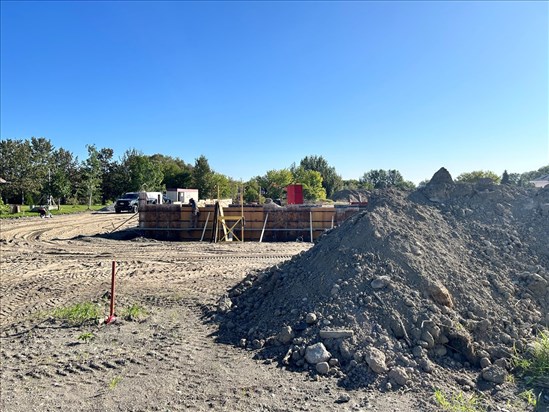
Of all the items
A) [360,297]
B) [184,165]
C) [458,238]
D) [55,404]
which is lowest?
[55,404]

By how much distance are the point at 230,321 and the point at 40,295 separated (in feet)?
15.5

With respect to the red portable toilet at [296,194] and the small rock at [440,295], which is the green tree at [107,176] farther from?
the small rock at [440,295]

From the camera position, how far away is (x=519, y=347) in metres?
4.71

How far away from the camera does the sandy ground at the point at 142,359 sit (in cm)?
405

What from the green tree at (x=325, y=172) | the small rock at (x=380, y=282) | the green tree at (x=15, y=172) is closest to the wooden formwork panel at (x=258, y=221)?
the small rock at (x=380, y=282)

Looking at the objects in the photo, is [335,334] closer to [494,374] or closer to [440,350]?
[440,350]

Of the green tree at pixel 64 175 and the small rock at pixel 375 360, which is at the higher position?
the green tree at pixel 64 175

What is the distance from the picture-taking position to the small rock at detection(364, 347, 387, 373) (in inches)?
170

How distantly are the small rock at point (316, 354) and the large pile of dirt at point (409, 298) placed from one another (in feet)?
0.04

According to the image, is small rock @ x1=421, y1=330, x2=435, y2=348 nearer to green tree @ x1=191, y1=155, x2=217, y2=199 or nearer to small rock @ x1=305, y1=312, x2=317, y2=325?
small rock @ x1=305, y1=312, x2=317, y2=325

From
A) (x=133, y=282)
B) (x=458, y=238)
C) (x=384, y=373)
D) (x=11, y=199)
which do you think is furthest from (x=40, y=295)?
(x=11, y=199)

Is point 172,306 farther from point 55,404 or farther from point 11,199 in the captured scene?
point 11,199

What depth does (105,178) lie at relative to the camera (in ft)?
183

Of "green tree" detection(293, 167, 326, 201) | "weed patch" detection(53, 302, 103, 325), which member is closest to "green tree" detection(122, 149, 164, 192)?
"green tree" detection(293, 167, 326, 201)
